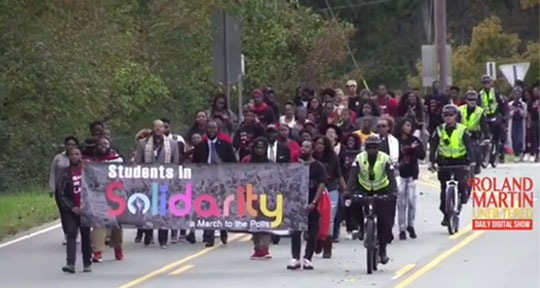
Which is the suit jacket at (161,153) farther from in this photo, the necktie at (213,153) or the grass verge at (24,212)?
the grass verge at (24,212)

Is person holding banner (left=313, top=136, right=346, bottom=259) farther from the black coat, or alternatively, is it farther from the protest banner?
the black coat

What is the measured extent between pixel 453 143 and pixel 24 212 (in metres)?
8.32

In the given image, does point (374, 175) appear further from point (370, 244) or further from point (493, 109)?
point (493, 109)

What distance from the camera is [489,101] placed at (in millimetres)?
33344

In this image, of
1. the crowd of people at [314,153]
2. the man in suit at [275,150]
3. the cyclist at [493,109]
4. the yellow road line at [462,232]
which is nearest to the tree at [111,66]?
the crowd of people at [314,153]

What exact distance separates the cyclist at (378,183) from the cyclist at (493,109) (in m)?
13.9

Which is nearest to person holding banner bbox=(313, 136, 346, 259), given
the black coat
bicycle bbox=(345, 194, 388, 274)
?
bicycle bbox=(345, 194, 388, 274)

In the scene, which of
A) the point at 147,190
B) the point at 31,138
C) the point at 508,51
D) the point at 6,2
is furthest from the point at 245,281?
the point at 508,51

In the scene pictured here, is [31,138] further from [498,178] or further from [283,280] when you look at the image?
[283,280]

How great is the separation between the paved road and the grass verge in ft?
4.40

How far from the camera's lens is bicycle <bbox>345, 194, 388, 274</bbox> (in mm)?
18594

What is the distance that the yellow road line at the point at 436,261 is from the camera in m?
18.0

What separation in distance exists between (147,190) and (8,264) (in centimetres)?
218

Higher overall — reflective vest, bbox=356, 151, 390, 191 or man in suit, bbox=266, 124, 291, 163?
man in suit, bbox=266, 124, 291, 163
